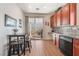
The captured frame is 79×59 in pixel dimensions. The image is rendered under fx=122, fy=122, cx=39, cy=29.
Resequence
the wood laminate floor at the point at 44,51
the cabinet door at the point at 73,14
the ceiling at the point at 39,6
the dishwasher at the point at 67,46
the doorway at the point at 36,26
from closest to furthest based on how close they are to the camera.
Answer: the dishwasher at the point at 67,46 → the cabinet door at the point at 73,14 → the wood laminate floor at the point at 44,51 → the ceiling at the point at 39,6 → the doorway at the point at 36,26

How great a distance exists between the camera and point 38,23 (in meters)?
8.65

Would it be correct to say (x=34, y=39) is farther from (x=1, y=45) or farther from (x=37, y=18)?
(x=1, y=45)

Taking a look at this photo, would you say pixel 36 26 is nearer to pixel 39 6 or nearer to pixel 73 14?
pixel 39 6

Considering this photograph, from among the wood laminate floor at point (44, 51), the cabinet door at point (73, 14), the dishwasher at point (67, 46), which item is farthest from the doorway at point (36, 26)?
the cabinet door at point (73, 14)

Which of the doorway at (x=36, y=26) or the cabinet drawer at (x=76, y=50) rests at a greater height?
the doorway at (x=36, y=26)

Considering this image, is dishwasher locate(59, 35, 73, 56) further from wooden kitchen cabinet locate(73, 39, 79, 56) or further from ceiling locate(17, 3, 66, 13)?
ceiling locate(17, 3, 66, 13)

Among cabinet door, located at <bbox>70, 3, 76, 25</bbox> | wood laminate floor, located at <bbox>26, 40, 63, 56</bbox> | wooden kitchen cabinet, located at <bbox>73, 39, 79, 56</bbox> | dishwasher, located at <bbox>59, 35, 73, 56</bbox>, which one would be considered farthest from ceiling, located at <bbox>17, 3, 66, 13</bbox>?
wooden kitchen cabinet, located at <bbox>73, 39, 79, 56</bbox>

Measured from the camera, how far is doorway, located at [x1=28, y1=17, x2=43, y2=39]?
813 centimetres

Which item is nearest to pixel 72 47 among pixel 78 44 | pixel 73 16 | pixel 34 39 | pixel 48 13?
pixel 78 44

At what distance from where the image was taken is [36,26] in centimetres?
828

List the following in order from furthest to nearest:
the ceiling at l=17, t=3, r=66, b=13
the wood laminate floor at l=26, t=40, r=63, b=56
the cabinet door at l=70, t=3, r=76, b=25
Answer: the ceiling at l=17, t=3, r=66, b=13, the wood laminate floor at l=26, t=40, r=63, b=56, the cabinet door at l=70, t=3, r=76, b=25

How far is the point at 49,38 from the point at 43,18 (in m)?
1.49

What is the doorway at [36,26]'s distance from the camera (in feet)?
26.7

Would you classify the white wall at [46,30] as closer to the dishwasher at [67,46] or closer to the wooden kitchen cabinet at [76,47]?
the dishwasher at [67,46]
